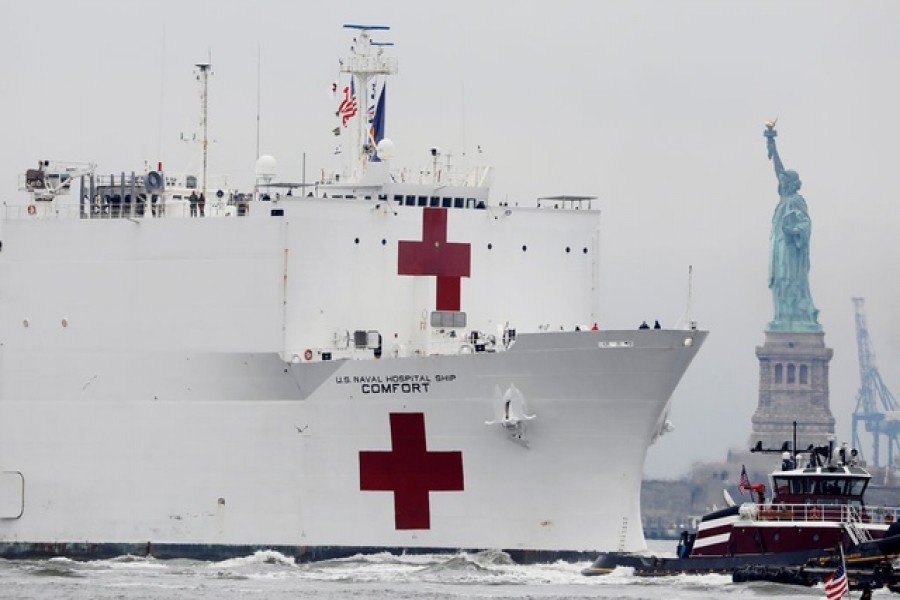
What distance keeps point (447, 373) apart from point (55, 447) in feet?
25.9

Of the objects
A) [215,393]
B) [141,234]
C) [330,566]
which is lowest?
[330,566]

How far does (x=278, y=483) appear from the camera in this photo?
1550 inches

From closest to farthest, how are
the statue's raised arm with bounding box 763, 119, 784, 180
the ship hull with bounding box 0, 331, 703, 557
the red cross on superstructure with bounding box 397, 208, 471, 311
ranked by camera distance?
the ship hull with bounding box 0, 331, 703, 557 → the red cross on superstructure with bounding box 397, 208, 471, 311 → the statue's raised arm with bounding box 763, 119, 784, 180

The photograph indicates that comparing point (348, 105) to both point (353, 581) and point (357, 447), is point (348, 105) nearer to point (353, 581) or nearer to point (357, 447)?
point (357, 447)

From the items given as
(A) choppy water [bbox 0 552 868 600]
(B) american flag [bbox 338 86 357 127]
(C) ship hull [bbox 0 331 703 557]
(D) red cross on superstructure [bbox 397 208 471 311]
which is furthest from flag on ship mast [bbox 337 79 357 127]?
(A) choppy water [bbox 0 552 868 600]

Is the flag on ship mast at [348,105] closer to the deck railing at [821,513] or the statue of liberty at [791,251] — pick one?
the deck railing at [821,513]

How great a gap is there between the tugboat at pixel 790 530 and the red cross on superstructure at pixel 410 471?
2.89 m

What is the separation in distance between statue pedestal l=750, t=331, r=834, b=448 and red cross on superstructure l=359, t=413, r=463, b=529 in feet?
368

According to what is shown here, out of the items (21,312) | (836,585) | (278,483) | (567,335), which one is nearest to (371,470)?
(278,483)

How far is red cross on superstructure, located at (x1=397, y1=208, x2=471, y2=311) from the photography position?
40.0 m

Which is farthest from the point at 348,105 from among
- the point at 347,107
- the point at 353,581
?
the point at 353,581

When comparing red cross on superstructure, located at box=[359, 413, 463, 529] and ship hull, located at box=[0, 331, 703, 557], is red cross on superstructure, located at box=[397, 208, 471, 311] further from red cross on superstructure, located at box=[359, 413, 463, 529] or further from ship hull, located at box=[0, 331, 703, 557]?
red cross on superstructure, located at box=[359, 413, 463, 529]

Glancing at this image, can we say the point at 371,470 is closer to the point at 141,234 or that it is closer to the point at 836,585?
the point at 141,234

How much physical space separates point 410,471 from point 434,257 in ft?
12.9
